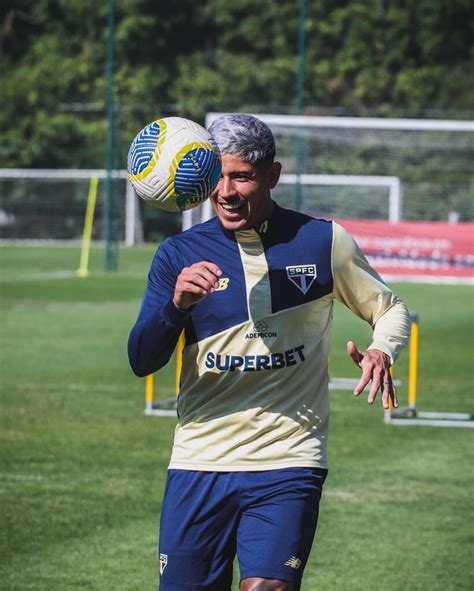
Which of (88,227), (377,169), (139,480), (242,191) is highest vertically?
(242,191)

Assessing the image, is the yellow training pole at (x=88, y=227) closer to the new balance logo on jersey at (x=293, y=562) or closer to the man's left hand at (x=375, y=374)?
the man's left hand at (x=375, y=374)

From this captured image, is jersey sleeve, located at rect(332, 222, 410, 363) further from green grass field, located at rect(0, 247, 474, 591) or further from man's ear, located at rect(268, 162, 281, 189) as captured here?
green grass field, located at rect(0, 247, 474, 591)

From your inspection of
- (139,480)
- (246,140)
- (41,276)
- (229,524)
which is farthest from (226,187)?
(41,276)

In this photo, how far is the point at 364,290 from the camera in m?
4.85

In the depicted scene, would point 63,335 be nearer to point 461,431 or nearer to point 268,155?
point 461,431

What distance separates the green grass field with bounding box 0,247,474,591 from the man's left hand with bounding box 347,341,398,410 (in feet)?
9.28

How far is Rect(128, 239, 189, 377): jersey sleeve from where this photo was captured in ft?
14.7

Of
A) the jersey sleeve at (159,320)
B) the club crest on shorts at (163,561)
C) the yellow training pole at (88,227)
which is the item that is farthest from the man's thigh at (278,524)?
the yellow training pole at (88,227)

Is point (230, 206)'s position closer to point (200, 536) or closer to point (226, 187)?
point (226, 187)

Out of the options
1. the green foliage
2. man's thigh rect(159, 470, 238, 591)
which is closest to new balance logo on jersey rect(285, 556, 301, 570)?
man's thigh rect(159, 470, 238, 591)

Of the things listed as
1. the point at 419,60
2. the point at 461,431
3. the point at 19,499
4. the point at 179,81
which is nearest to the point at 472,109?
the point at 419,60

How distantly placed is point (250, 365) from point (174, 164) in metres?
0.74

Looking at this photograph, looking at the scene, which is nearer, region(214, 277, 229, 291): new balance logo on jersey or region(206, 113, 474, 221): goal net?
region(214, 277, 229, 291): new balance logo on jersey

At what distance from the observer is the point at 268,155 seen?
4633 mm
